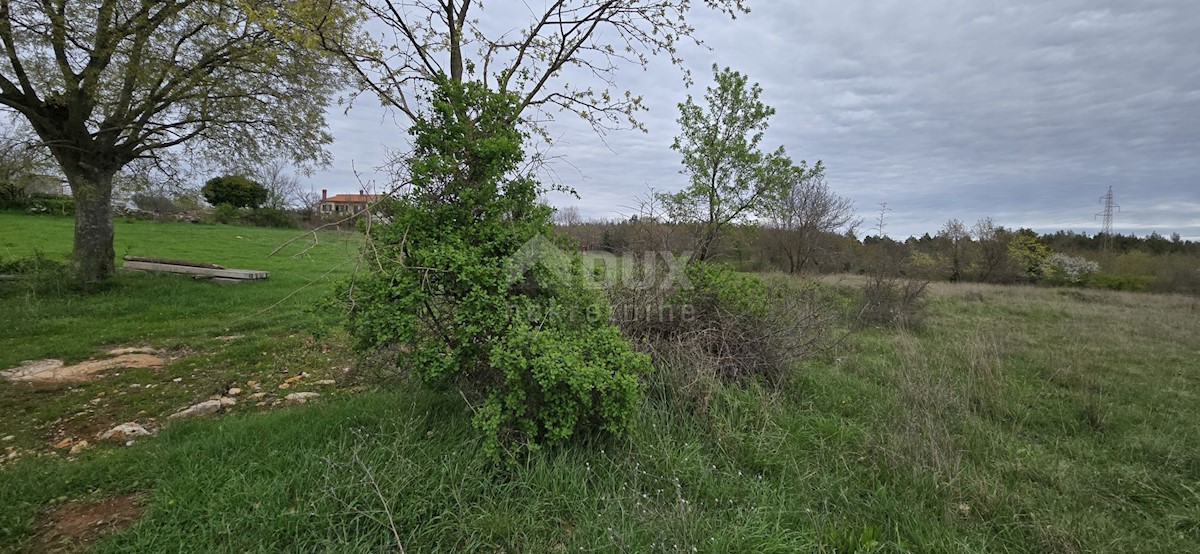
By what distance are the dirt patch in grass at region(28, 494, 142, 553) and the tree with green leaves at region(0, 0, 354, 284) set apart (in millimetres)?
5971

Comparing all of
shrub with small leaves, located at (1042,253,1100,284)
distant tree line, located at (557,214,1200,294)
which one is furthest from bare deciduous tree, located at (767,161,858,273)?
shrub with small leaves, located at (1042,253,1100,284)

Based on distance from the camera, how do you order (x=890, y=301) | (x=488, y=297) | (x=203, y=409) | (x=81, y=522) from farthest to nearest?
1. (x=890, y=301)
2. (x=203, y=409)
3. (x=488, y=297)
4. (x=81, y=522)

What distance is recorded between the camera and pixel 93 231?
28.9 feet

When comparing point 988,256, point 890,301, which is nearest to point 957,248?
point 988,256

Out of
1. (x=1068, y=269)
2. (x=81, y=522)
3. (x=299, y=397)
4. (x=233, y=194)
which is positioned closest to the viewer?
(x=81, y=522)

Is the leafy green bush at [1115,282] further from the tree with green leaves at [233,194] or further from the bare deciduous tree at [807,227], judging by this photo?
the tree with green leaves at [233,194]

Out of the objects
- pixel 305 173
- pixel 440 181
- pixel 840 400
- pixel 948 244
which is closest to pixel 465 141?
pixel 440 181

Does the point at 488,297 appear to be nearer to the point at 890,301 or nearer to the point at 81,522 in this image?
the point at 81,522

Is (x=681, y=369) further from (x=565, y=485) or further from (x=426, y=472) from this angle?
(x=426, y=472)

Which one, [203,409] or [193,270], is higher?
[193,270]

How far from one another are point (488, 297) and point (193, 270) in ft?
40.7

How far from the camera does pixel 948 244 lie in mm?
24062

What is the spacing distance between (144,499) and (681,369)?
11.6 feet

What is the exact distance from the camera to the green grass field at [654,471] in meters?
2.33
